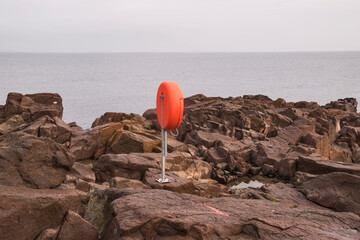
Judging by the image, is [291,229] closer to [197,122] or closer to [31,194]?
[31,194]

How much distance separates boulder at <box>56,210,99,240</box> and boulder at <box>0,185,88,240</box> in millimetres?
142

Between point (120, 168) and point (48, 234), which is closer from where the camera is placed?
point (48, 234)

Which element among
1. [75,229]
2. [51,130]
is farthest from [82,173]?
[51,130]

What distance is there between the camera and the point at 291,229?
547 cm

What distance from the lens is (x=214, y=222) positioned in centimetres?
548

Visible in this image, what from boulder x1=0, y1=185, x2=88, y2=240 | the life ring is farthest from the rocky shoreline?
the life ring

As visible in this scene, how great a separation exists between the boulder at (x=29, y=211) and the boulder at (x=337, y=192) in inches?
257

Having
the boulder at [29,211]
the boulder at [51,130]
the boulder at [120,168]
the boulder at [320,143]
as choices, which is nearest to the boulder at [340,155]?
the boulder at [320,143]

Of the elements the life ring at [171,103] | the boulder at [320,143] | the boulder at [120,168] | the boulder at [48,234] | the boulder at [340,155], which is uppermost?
the life ring at [171,103]

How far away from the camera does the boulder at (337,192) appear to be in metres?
8.85

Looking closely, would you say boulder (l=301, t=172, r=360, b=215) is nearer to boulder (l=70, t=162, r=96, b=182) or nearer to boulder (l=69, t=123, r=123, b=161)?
boulder (l=70, t=162, r=96, b=182)

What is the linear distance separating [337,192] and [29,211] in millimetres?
7457

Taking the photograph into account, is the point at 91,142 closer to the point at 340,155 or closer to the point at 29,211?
the point at 29,211

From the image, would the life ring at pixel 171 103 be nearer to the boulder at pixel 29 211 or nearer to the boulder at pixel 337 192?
the boulder at pixel 29 211
